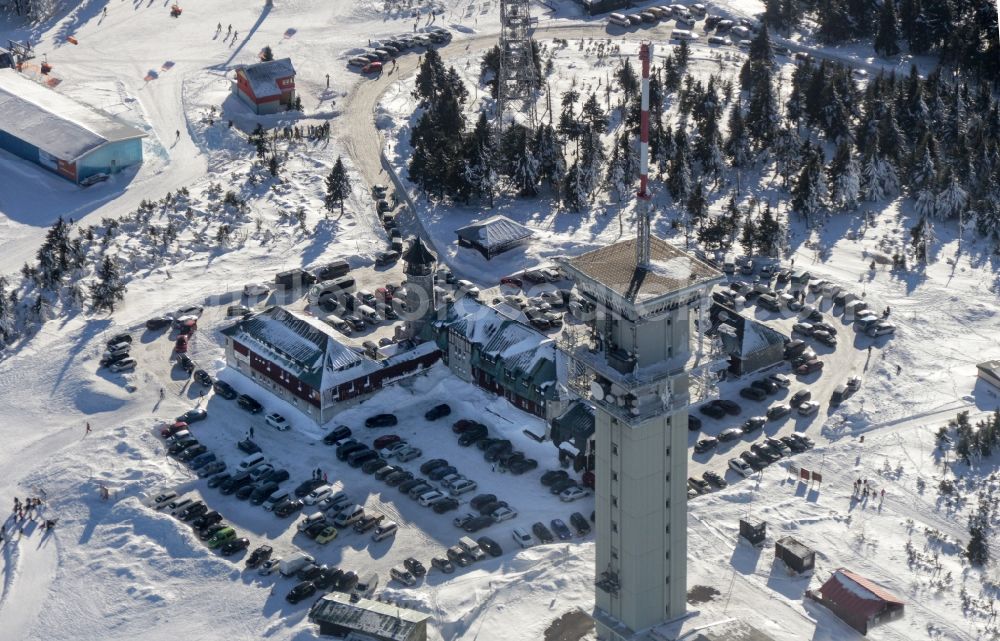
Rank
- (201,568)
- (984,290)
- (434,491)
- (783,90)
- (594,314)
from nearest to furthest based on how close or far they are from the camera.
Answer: (594,314), (201,568), (434,491), (984,290), (783,90)

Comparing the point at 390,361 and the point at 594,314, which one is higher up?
the point at 594,314

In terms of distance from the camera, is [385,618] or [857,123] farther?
[857,123]

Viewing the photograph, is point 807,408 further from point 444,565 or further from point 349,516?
point 349,516

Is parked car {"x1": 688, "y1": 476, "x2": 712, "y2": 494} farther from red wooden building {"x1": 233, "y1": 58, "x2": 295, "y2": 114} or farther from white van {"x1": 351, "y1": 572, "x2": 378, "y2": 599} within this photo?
red wooden building {"x1": 233, "y1": 58, "x2": 295, "y2": 114}

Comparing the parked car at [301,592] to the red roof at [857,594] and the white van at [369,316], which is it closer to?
the red roof at [857,594]

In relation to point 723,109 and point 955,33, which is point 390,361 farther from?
point 955,33

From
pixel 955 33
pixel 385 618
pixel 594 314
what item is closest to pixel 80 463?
pixel 385 618

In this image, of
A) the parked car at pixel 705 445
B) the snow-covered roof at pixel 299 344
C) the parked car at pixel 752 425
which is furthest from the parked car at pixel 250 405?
→ the parked car at pixel 752 425
